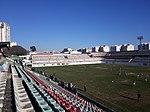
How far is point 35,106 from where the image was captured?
36.7 feet

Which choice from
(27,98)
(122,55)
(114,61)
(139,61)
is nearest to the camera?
(27,98)

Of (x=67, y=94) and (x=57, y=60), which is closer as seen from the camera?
(x=67, y=94)

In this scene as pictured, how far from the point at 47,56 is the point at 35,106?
86011 mm

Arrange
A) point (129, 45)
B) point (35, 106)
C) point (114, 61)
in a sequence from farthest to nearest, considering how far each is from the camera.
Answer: point (129, 45) < point (114, 61) < point (35, 106)

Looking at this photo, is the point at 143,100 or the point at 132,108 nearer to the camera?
the point at 132,108

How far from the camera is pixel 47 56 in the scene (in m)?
96.5

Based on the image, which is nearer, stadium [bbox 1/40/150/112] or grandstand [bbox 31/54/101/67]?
stadium [bbox 1/40/150/112]

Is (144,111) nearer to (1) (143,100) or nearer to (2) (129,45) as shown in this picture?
(1) (143,100)

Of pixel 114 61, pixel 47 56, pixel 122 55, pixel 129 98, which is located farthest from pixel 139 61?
pixel 129 98

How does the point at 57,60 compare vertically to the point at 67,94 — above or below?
above

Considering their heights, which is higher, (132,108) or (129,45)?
(129,45)

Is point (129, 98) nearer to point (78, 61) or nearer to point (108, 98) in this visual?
point (108, 98)

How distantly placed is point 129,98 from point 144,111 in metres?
4.92

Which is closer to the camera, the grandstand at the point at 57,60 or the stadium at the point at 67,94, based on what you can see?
the stadium at the point at 67,94
